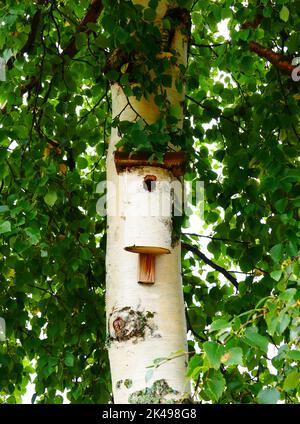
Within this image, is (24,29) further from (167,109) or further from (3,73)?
(167,109)

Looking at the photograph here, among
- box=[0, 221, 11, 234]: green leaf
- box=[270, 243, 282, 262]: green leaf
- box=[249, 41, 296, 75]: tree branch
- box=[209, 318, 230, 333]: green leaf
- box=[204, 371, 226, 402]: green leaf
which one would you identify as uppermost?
box=[249, 41, 296, 75]: tree branch

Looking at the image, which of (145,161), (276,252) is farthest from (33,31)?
(276,252)

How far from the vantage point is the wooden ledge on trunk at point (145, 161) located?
248 centimetres

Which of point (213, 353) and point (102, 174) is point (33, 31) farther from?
point (213, 353)

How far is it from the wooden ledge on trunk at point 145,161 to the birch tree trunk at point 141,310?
2 centimetres

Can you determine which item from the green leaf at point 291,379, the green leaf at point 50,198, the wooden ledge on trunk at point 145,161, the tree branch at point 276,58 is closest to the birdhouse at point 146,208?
the wooden ledge on trunk at point 145,161

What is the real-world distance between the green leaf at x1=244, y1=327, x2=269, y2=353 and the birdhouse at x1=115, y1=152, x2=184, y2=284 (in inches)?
26.3

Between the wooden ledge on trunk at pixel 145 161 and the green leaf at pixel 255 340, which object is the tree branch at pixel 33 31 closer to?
the wooden ledge on trunk at pixel 145 161

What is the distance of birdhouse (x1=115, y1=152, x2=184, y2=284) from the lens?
242cm

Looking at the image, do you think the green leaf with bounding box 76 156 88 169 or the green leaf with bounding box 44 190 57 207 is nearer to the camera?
the green leaf with bounding box 44 190 57 207

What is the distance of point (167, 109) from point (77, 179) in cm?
64

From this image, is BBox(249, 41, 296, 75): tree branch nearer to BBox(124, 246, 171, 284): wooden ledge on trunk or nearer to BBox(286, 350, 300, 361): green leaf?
BBox(124, 246, 171, 284): wooden ledge on trunk

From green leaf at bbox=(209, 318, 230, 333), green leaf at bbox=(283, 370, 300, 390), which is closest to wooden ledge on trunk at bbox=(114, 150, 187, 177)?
green leaf at bbox=(209, 318, 230, 333)

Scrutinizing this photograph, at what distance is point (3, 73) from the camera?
2984 millimetres
